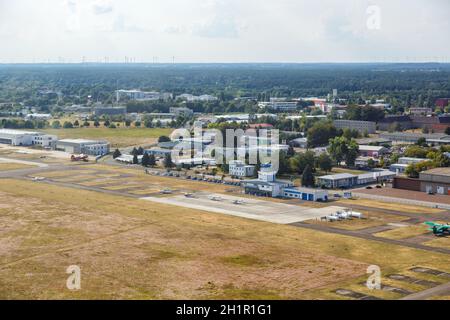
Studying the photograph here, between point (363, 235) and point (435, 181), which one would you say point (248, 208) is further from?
point (435, 181)

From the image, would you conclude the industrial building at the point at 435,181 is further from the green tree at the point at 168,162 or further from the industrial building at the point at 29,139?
the industrial building at the point at 29,139

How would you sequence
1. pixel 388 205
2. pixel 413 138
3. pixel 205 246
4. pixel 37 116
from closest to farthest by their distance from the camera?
pixel 205 246 < pixel 388 205 < pixel 413 138 < pixel 37 116

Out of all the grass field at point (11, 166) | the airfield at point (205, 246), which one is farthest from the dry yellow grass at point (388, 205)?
the grass field at point (11, 166)

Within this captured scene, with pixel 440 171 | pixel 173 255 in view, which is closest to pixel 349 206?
pixel 440 171

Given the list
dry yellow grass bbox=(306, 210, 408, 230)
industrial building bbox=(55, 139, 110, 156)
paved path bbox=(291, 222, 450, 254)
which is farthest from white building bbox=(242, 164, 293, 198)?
industrial building bbox=(55, 139, 110, 156)

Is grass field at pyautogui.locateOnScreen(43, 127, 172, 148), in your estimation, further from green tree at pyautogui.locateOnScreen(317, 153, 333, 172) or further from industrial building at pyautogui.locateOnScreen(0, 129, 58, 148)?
green tree at pyautogui.locateOnScreen(317, 153, 333, 172)

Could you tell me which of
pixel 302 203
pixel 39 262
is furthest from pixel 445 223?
pixel 39 262
